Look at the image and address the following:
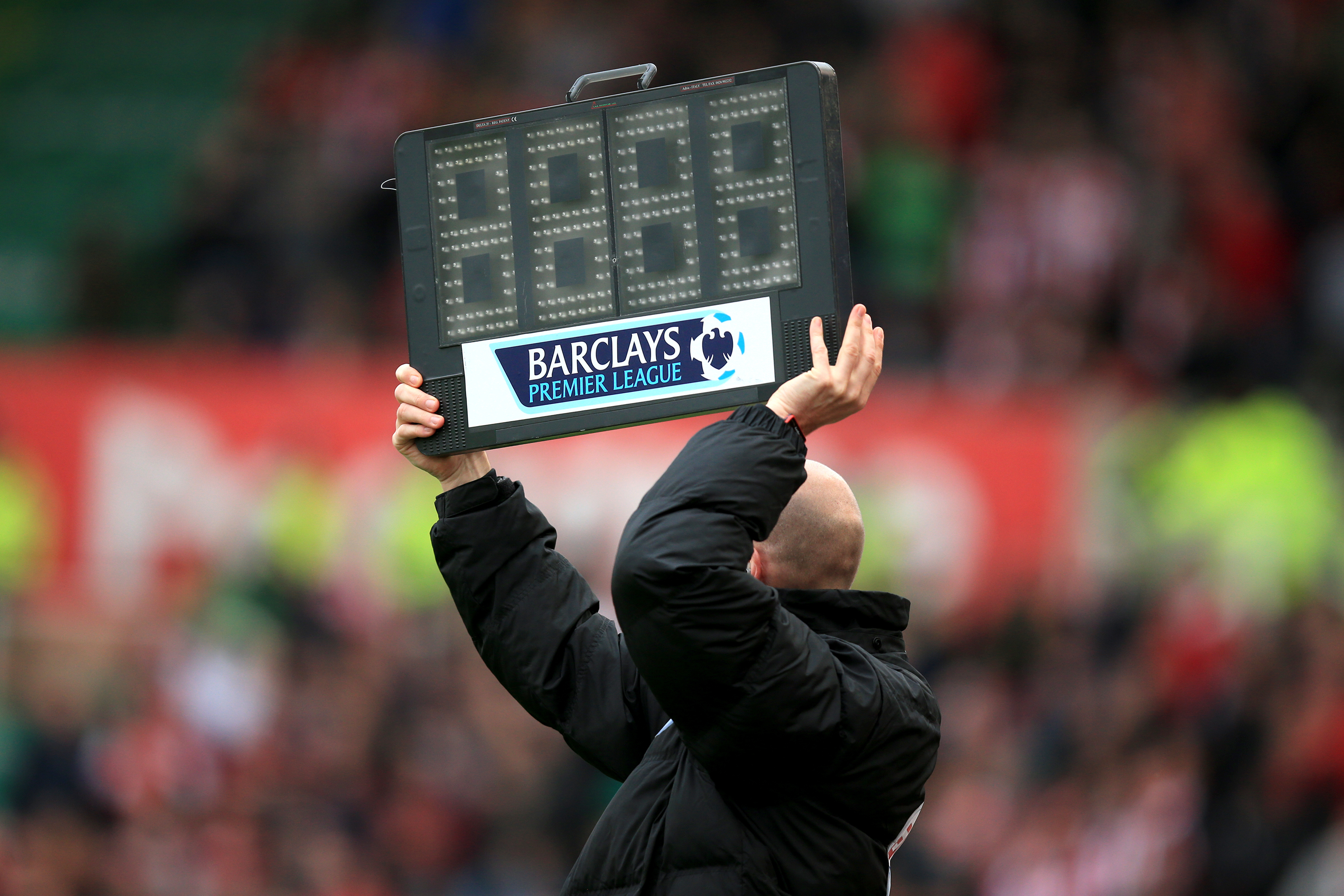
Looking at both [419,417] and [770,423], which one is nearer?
[770,423]

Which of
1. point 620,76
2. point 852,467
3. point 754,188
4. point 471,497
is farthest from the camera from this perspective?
point 852,467

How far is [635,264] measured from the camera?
3.15m

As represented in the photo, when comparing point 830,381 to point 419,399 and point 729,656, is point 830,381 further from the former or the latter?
point 419,399

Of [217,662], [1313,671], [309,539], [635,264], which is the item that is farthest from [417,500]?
[635,264]

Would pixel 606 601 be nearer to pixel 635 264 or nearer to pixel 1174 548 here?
pixel 1174 548

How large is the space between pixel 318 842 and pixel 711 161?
5085mm

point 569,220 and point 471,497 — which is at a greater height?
point 569,220

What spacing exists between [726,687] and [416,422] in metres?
0.74

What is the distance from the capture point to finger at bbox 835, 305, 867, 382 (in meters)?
2.99

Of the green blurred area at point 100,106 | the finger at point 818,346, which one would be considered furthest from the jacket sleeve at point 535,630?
the green blurred area at point 100,106

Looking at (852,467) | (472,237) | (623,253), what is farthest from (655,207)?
(852,467)

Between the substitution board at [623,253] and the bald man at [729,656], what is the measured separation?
2.6 inches

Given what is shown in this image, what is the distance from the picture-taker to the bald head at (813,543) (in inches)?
126

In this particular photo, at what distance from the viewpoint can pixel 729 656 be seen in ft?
9.43
